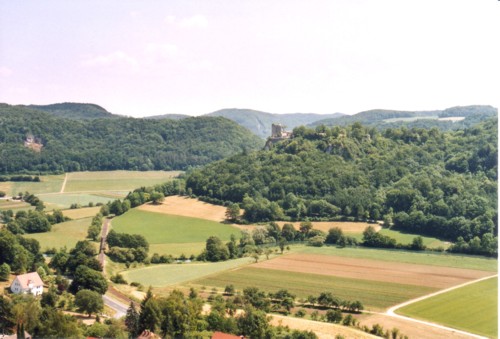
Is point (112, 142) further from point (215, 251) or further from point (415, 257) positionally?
point (415, 257)

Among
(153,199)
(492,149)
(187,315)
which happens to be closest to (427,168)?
(492,149)

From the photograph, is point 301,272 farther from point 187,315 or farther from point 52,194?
point 52,194

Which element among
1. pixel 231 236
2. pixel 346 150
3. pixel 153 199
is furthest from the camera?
pixel 346 150

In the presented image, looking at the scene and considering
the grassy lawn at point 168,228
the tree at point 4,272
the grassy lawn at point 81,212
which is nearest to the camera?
the tree at point 4,272

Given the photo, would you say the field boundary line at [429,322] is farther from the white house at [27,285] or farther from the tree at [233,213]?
the tree at [233,213]

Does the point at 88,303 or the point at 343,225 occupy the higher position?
the point at 343,225

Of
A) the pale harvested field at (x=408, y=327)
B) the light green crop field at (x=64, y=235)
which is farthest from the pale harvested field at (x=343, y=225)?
the pale harvested field at (x=408, y=327)

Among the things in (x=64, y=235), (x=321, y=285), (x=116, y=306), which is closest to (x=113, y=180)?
(x=64, y=235)
